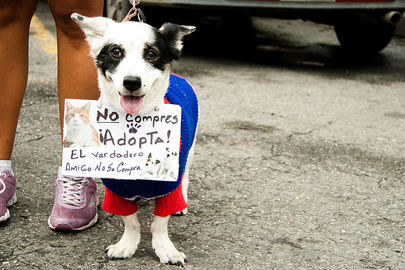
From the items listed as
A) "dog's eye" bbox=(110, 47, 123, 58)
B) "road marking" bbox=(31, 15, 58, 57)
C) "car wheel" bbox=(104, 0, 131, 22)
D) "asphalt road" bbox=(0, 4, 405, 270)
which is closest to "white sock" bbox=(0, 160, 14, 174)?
"asphalt road" bbox=(0, 4, 405, 270)

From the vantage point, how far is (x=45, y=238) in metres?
2.27

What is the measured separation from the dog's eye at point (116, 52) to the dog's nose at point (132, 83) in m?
0.12

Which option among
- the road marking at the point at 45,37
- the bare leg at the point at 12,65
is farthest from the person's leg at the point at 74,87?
the road marking at the point at 45,37

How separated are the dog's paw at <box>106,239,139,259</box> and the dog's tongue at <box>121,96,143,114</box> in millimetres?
551

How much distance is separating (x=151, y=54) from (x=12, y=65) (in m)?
0.87

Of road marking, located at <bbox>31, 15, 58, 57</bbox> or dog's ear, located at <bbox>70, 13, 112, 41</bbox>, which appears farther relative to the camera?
road marking, located at <bbox>31, 15, 58, 57</bbox>

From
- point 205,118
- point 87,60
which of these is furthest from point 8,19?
point 205,118

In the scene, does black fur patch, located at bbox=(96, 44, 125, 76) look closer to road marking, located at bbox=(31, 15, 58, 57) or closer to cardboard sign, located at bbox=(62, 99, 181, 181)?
cardboard sign, located at bbox=(62, 99, 181, 181)

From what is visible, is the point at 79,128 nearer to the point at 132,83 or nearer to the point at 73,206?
the point at 132,83

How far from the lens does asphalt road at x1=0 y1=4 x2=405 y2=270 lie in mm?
2225

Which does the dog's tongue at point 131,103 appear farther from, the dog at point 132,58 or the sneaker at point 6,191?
the sneaker at point 6,191

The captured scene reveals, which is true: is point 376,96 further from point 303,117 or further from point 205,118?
point 205,118

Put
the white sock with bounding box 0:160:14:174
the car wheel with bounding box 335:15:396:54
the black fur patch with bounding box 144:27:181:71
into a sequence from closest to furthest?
1. the black fur patch with bounding box 144:27:181:71
2. the white sock with bounding box 0:160:14:174
3. the car wheel with bounding box 335:15:396:54

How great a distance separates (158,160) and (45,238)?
0.63m
